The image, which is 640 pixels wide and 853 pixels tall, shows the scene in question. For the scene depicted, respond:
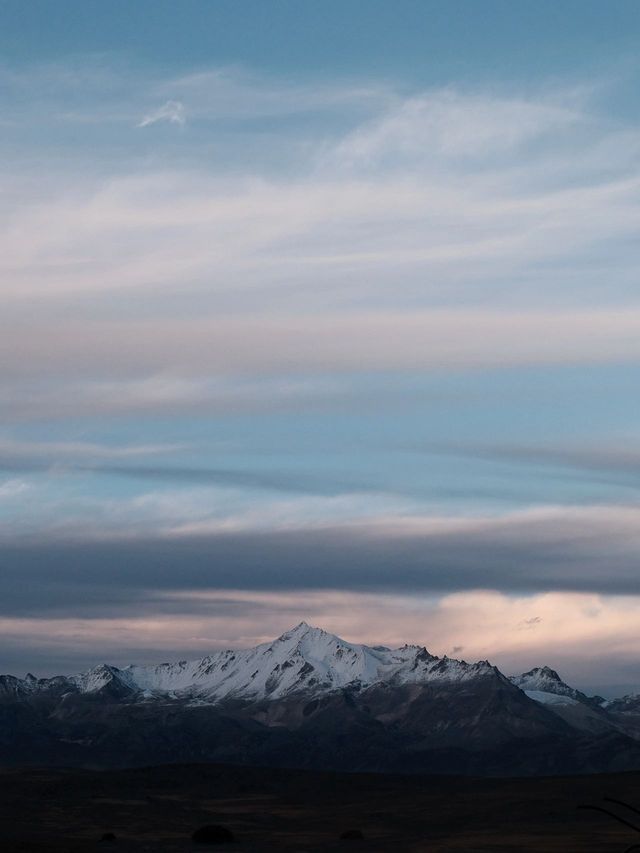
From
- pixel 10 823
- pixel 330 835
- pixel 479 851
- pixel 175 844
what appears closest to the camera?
pixel 479 851

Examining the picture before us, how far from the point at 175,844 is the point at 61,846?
656 inches

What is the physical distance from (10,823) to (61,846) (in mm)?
48250

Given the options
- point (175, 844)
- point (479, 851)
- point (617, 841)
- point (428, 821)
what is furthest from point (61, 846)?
point (428, 821)

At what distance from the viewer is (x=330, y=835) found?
175625 millimetres

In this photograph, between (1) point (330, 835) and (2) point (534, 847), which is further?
(1) point (330, 835)

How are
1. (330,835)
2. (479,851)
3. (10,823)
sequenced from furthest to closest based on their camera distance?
1. (10,823)
2. (330,835)
3. (479,851)

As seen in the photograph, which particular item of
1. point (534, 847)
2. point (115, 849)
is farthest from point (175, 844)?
point (534, 847)

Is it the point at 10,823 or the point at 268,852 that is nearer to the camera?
the point at 268,852

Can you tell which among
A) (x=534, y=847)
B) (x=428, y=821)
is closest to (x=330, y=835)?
(x=428, y=821)

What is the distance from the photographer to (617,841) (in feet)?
476

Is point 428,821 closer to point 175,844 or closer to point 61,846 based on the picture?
point 175,844

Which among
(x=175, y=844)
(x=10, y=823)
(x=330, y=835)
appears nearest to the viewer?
(x=175, y=844)

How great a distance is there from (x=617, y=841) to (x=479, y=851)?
52.5 ft

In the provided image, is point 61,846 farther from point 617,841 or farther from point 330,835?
point 617,841
